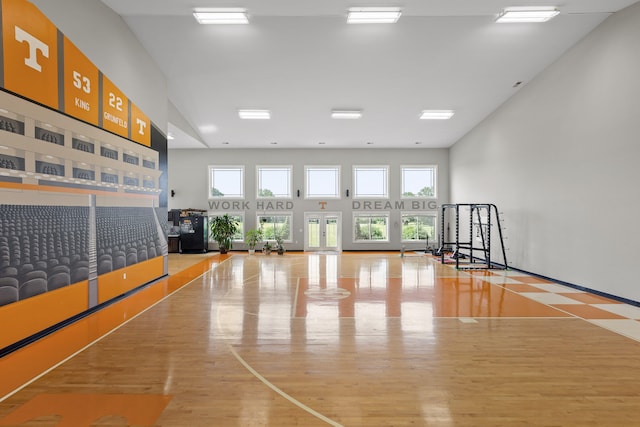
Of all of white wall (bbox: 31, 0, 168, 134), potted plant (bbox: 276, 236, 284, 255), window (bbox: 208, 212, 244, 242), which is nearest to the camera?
white wall (bbox: 31, 0, 168, 134)

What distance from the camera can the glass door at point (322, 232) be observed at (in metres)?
13.4

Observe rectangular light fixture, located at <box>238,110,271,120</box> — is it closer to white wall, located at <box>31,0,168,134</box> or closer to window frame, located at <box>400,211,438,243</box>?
white wall, located at <box>31,0,168,134</box>

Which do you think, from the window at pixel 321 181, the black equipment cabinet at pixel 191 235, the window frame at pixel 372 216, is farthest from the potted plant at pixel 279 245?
the window frame at pixel 372 216

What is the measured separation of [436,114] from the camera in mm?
9664

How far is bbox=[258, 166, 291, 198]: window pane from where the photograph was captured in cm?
1345

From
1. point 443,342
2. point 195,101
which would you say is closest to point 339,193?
point 195,101

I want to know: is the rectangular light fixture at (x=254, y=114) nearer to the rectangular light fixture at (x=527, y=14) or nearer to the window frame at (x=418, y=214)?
the rectangular light fixture at (x=527, y=14)

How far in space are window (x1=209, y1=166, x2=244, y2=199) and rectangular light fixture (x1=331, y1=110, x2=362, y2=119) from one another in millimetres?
5316

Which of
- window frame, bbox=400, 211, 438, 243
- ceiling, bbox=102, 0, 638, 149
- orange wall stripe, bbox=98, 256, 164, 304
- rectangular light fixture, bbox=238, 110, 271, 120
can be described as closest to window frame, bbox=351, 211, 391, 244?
window frame, bbox=400, 211, 438, 243

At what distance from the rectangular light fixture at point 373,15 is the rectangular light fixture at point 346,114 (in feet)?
12.9

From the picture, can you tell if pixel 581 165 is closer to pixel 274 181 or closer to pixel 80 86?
pixel 80 86

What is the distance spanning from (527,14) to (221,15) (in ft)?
16.1

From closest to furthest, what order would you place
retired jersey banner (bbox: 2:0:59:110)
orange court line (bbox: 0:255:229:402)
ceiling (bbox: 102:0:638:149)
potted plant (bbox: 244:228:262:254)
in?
1. orange court line (bbox: 0:255:229:402)
2. retired jersey banner (bbox: 2:0:59:110)
3. ceiling (bbox: 102:0:638:149)
4. potted plant (bbox: 244:228:262:254)

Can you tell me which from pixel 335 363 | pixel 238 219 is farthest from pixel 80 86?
pixel 238 219
